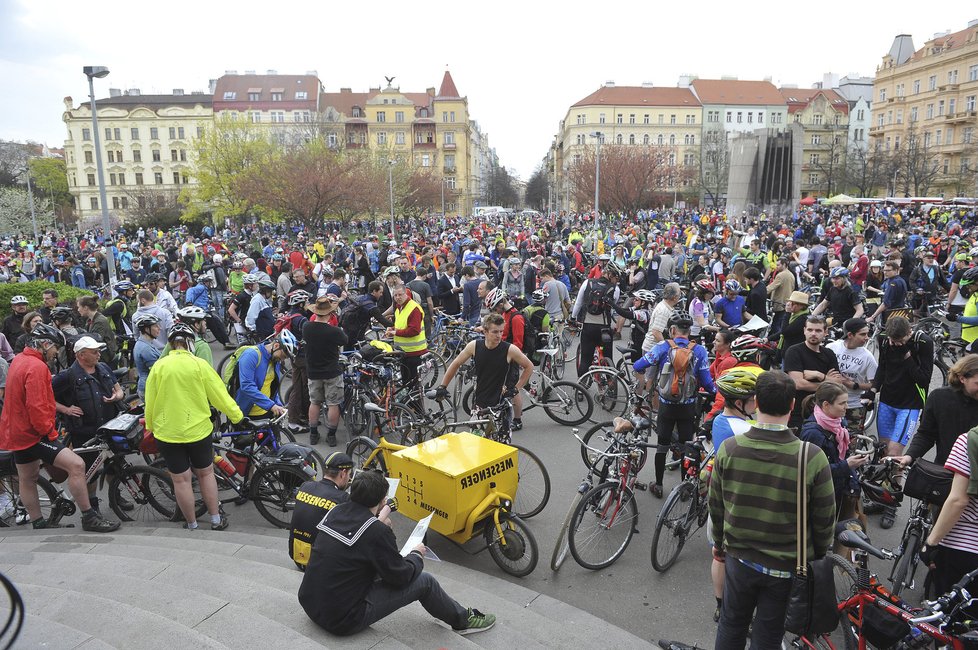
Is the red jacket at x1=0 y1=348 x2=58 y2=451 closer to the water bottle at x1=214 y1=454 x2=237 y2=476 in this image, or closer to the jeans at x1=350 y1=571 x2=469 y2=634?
the water bottle at x1=214 y1=454 x2=237 y2=476

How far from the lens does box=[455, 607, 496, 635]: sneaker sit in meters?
3.83

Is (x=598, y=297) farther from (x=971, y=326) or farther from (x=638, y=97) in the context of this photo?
(x=638, y=97)

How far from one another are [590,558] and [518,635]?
1.22m

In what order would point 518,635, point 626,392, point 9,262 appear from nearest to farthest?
point 518,635 < point 626,392 < point 9,262

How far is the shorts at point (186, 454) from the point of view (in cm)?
519

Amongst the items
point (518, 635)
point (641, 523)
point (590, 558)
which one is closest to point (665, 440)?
point (641, 523)

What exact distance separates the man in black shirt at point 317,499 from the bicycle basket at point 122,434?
8.85 ft

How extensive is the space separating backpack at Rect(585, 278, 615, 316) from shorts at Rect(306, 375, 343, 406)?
365cm

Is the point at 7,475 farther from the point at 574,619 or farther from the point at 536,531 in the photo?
the point at 574,619

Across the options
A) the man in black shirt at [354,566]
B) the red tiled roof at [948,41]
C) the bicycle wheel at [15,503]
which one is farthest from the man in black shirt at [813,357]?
the red tiled roof at [948,41]

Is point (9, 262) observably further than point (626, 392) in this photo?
Yes

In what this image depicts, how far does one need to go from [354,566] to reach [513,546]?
174 centimetres

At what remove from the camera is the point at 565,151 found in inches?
3743

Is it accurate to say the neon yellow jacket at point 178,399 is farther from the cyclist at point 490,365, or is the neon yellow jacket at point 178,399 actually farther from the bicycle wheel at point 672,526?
the bicycle wheel at point 672,526
